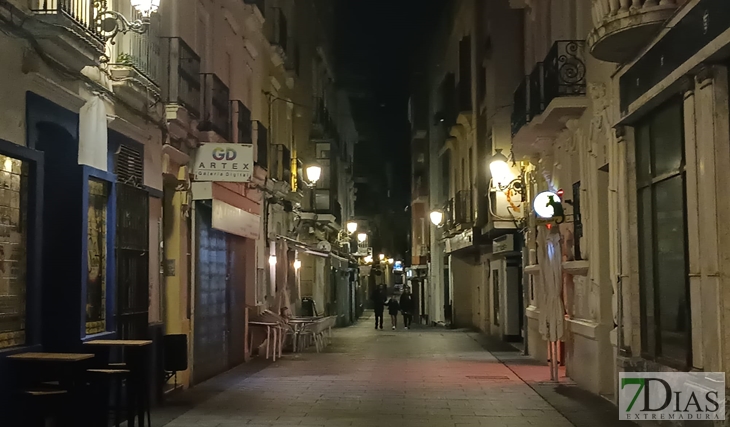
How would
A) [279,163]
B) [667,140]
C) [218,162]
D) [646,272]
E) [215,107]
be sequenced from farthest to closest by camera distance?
1. [279,163]
2. [215,107]
3. [218,162]
4. [646,272]
5. [667,140]

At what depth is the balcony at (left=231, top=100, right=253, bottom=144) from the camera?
58.7ft

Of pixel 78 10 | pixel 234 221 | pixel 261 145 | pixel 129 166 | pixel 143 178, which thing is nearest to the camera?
pixel 78 10

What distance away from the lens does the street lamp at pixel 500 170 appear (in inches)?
811

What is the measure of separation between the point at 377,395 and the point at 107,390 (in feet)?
16.2

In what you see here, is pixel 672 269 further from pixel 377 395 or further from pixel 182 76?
pixel 182 76

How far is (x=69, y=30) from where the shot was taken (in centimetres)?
852

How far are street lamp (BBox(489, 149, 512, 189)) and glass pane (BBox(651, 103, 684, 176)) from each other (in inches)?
390

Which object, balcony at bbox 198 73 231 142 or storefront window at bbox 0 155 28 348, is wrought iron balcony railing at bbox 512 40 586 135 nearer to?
balcony at bbox 198 73 231 142

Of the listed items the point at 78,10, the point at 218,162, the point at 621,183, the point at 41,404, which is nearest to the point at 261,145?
the point at 218,162

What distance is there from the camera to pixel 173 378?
14164 mm

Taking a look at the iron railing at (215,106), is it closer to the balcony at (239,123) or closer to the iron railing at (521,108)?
the balcony at (239,123)

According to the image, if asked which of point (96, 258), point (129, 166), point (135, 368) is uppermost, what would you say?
point (129, 166)

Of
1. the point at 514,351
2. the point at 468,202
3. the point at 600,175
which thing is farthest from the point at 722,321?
the point at 468,202

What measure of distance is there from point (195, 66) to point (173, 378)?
18.1 feet
